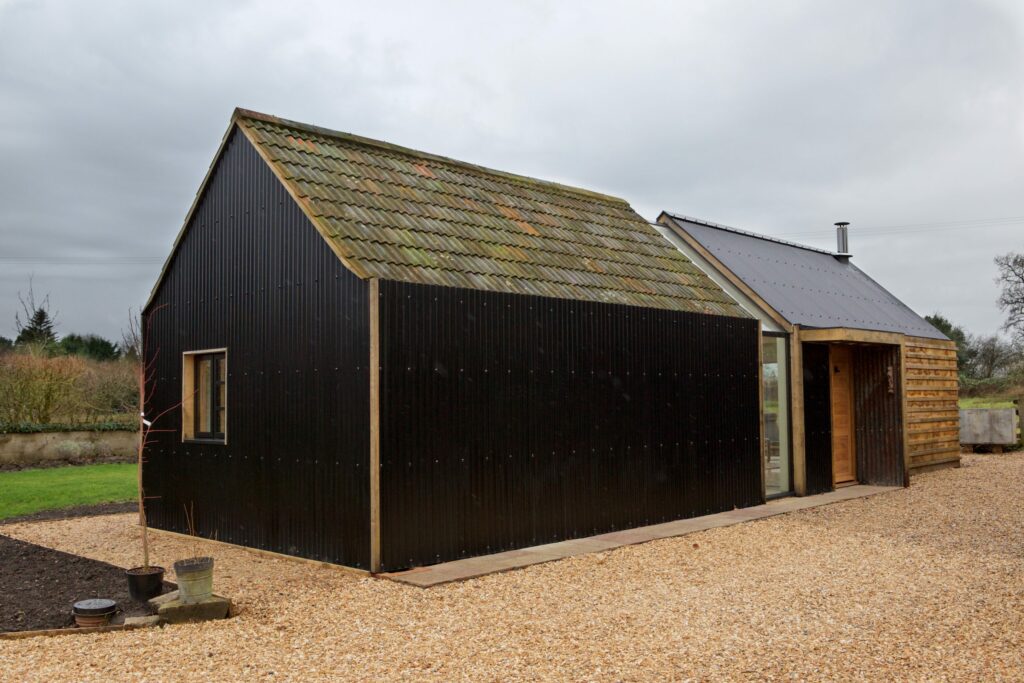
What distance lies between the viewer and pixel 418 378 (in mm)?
7828

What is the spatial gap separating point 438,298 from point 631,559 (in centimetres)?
316

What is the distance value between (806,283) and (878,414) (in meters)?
2.87

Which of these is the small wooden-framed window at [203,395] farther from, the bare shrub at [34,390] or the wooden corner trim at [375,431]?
the bare shrub at [34,390]

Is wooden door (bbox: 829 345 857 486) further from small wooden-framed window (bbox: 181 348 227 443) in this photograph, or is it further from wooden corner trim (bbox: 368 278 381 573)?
small wooden-framed window (bbox: 181 348 227 443)

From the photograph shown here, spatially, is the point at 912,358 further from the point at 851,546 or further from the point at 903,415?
the point at 851,546

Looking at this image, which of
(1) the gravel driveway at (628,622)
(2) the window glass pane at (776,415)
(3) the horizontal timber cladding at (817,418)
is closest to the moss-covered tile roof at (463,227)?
(2) the window glass pane at (776,415)

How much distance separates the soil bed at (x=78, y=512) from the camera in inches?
463

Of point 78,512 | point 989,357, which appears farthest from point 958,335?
point 78,512

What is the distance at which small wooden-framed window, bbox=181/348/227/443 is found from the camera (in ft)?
31.7

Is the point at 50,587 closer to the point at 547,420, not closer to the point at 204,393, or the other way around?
the point at 204,393

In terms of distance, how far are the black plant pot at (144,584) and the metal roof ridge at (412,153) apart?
508 centimetres

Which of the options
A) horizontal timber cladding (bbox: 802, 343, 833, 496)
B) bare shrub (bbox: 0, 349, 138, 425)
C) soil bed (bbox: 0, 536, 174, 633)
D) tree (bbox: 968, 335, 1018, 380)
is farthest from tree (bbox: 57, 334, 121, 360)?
tree (bbox: 968, 335, 1018, 380)

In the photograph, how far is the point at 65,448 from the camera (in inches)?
754

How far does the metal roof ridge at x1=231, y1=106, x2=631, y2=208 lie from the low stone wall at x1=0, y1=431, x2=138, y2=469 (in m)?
12.7
